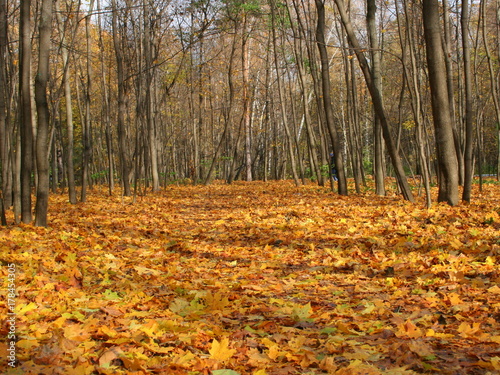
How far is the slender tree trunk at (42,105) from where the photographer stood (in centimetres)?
776

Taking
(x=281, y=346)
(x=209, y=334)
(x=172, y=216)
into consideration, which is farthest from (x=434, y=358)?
(x=172, y=216)

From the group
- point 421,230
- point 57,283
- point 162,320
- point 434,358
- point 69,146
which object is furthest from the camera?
point 69,146

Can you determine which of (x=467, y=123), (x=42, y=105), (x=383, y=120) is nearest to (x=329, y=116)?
(x=383, y=120)

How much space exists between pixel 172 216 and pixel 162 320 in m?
7.50

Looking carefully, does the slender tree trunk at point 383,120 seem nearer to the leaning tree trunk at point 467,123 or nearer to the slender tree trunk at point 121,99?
the leaning tree trunk at point 467,123

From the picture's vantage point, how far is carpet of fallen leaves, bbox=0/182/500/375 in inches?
107

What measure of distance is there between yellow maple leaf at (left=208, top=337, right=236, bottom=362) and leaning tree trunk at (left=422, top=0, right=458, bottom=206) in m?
8.04

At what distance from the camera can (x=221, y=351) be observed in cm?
278

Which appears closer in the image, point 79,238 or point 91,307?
point 91,307

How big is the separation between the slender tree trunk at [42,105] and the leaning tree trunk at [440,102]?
7.16 meters

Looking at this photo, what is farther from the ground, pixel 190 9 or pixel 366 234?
pixel 190 9

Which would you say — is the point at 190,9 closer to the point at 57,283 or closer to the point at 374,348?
the point at 57,283

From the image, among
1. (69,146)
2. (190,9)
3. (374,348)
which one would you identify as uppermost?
(190,9)

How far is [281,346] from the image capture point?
303 centimetres
